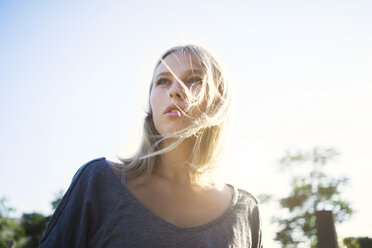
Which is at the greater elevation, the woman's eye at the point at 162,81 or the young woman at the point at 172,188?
the woman's eye at the point at 162,81

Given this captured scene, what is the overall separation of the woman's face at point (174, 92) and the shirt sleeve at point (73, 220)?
58cm

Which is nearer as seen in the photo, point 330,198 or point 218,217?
point 218,217

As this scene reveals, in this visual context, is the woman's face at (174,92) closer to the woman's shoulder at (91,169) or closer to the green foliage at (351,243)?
the woman's shoulder at (91,169)

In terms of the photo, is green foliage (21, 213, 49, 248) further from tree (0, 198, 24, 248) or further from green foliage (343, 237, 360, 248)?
green foliage (343, 237, 360, 248)

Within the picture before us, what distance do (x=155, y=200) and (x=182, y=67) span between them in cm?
90

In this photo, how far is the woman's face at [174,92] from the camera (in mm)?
1727

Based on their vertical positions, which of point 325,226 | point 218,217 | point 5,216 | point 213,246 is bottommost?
point 5,216

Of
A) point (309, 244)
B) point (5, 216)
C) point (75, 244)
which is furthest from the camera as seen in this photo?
point (5, 216)

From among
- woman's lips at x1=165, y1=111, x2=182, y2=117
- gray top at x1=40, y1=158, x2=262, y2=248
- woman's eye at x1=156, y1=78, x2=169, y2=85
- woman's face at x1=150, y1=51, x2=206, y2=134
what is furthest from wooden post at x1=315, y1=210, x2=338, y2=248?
woman's eye at x1=156, y1=78, x2=169, y2=85

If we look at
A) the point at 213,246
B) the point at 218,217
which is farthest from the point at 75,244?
the point at 218,217

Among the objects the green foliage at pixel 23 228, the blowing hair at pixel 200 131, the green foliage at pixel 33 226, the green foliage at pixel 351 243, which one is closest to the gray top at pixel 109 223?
the blowing hair at pixel 200 131

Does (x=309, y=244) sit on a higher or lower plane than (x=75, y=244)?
lower

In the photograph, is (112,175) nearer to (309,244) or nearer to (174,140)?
(174,140)

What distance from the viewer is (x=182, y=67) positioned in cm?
189
